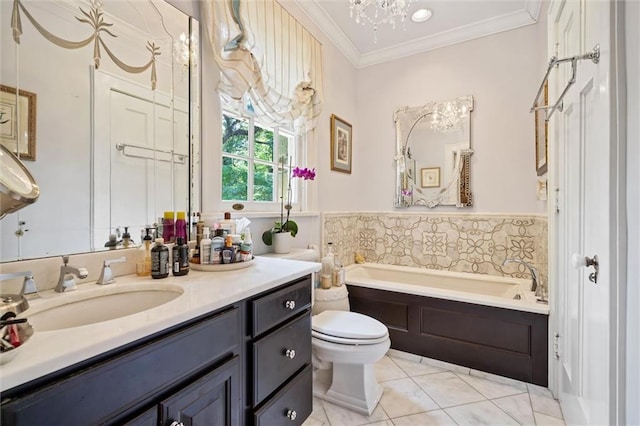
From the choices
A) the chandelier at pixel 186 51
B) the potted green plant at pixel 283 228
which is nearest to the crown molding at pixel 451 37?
the potted green plant at pixel 283 228

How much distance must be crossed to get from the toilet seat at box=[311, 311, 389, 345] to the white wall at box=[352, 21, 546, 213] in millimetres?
1134

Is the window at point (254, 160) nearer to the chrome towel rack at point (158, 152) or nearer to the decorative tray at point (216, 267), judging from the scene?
the chrome towel rack at point (158, 152)

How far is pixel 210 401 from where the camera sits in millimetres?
853

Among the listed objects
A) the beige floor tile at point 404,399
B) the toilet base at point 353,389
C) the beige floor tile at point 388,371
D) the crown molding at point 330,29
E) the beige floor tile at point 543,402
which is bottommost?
the beige floor tile at point 388,371

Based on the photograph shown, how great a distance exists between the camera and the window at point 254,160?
1766mm

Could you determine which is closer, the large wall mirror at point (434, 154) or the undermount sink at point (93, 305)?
the undermount sink at point (93, 305)

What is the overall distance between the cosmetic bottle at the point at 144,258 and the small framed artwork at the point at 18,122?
1.47 ft

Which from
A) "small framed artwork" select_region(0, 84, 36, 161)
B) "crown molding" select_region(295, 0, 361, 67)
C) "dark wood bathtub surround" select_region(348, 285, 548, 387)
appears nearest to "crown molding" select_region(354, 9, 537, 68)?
"crown molding" select_region(295, 0, 361, 67)

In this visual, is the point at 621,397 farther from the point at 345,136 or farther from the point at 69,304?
the point at 345,136

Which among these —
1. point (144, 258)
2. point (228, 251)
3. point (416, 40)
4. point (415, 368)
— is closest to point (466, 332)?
point (415, 368)

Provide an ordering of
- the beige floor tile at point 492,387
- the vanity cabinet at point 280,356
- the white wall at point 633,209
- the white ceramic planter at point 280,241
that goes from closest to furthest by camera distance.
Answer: the white wall at point 633,209 → the vanity cabinet at point 280,356 → the beige floor tile at point 492,387 → the white ceramic planter at point 280,241

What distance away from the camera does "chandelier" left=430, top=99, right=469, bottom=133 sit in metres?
2.63

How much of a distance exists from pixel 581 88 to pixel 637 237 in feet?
2.51

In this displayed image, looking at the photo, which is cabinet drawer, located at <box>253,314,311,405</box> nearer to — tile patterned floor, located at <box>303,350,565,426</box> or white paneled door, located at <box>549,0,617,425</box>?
tile patterned floor, located at <box>303,350,565,426</box>
